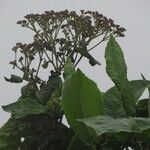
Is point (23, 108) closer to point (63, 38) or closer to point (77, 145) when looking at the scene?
point (77, 145)

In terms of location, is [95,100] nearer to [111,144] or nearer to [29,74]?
[111,144]

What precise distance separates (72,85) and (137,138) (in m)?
0.14

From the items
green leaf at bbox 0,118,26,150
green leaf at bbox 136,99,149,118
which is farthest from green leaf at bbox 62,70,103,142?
green leaf at bbox 0,118,26,150

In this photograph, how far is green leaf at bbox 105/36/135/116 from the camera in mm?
690

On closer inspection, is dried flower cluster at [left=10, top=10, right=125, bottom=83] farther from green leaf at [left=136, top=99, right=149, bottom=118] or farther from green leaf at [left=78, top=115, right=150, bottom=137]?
green leaf at [left=78, top=115, right=150, bottom=137]

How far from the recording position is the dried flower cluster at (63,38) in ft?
3.12

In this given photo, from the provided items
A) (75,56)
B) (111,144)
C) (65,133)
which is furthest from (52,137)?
(75,56)

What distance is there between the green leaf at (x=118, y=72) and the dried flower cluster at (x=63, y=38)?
0.74 feet

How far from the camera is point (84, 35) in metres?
0.96

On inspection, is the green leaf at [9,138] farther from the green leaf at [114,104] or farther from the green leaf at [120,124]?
the green leaf at [120,124]

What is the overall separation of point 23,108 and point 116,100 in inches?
7.1

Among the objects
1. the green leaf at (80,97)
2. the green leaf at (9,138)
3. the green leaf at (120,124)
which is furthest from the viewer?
the green leaf at (9,138)

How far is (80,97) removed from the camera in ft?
2.19

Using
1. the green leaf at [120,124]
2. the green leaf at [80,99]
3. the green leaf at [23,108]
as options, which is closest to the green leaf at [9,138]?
the green leaf at [23,108]
